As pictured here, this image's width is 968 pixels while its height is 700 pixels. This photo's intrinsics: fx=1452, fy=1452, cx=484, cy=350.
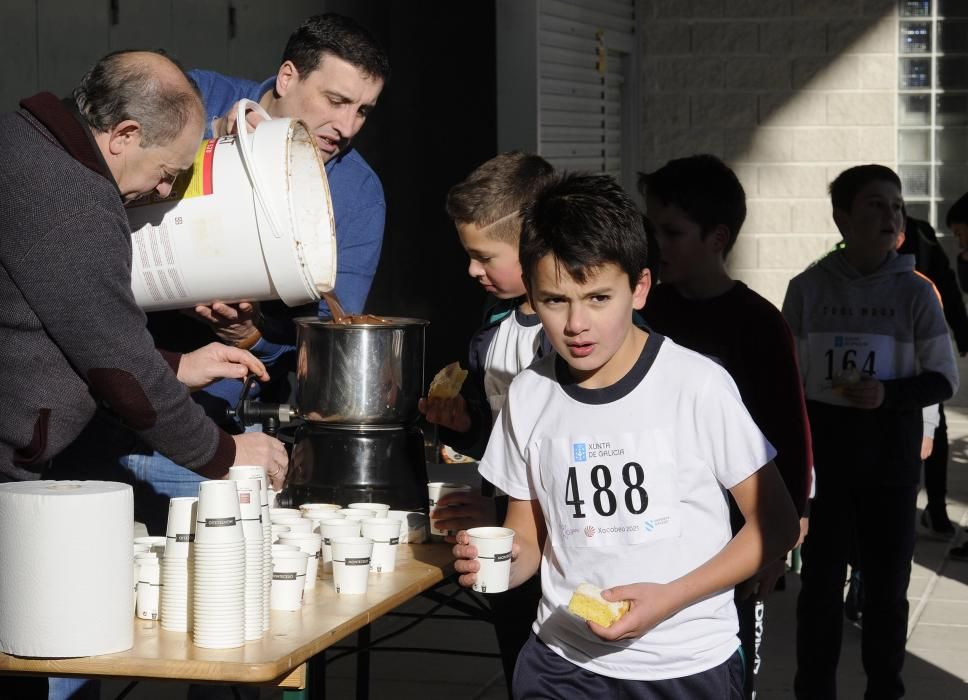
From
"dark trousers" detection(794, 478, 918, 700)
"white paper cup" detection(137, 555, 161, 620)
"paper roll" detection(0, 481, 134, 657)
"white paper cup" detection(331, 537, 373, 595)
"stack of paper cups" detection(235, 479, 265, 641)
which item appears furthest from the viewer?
"dark trousers" detection(794, 478, 918, 700)

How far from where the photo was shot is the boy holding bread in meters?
3.44

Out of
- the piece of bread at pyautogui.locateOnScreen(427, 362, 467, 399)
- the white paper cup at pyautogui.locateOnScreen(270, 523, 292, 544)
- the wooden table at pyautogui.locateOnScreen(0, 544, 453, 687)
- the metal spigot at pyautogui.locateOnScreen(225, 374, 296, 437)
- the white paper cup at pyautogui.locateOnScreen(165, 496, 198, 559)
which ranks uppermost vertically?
the piece of bread at pyautogui.locateOnScreen(427, 362, 467, 399)

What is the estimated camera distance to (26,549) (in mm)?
2414

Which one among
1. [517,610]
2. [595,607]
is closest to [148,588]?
[595,607]

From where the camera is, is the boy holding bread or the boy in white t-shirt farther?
the boy holding bread

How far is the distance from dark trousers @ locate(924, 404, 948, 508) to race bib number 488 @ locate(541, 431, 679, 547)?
5.17 metres

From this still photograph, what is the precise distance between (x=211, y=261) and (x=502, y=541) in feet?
3.14

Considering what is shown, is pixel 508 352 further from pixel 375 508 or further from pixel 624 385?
pixel 624 385

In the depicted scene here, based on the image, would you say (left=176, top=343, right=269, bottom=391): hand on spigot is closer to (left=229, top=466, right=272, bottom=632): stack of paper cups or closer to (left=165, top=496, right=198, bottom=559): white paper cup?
(left=229, top=466, right=272, bottom=632): stack of paper cups

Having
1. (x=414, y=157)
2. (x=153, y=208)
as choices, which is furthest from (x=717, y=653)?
(x=414, y=157)

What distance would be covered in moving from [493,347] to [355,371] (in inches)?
15.1

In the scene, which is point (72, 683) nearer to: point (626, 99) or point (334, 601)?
point (334, 601)

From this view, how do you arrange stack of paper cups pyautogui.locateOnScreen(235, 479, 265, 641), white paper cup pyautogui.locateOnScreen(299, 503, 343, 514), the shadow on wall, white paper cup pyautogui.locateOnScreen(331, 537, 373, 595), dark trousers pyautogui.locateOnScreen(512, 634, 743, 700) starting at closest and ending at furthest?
stack of paper cups pyautogui.locateOnScreen(235, 479, 265, 641)
dark trousers pyautogui.locateOnScreen(512, 634, 743, 700)
white paper cup pyautogui.locateOnScreen(331, 537, 373, 595)
white paper cup pyautogui.locateOnScreen(299, 503, 343, 514)
the shadow on wall

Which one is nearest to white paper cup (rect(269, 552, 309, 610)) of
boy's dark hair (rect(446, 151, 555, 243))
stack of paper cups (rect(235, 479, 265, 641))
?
stack of paper cups (rect(235, 479, 265, 641))
